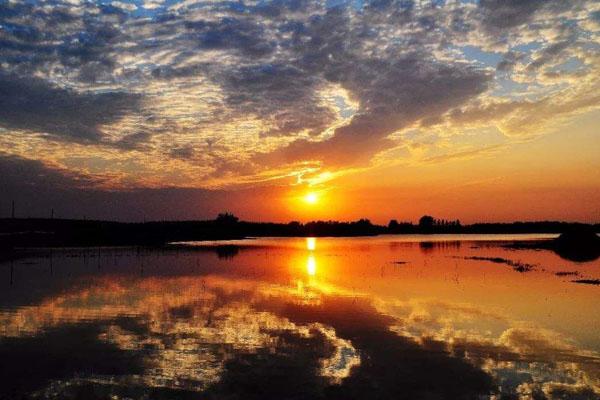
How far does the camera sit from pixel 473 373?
16125mm

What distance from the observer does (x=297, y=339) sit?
2083 cm

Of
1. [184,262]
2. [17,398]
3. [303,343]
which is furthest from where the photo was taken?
[184,262]

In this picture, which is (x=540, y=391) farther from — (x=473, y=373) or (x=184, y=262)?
(x=184, y=262)

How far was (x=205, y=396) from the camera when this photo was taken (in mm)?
13875

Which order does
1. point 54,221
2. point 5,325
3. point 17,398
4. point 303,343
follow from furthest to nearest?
point 54,221 < point 5,325 < point 303,343 < point 17,398

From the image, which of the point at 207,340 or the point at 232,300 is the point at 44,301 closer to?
the point at 232,300

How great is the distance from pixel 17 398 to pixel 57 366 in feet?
10.4

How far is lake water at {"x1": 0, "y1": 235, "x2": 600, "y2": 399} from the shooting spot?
14.8 m

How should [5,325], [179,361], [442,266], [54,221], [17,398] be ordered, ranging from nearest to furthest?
[17,398] → [179,361] → [5,325] → [442,266] → [54,221]

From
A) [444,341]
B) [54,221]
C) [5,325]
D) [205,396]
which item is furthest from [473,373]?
[54,221]

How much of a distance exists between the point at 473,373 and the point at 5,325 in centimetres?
2167

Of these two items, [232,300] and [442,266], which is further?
[442,266]

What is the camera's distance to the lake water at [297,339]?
584 inches

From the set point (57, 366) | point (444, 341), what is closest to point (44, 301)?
point (57, 366)
